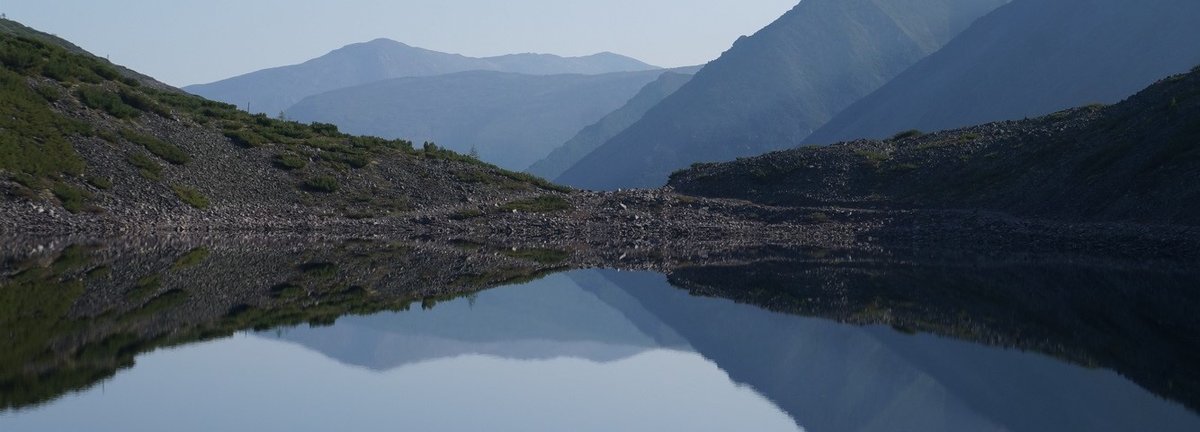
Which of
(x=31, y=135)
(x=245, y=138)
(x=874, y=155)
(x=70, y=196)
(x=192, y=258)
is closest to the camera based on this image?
(x=192, y=258)

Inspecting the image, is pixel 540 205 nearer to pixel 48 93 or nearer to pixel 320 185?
pixel 320 185

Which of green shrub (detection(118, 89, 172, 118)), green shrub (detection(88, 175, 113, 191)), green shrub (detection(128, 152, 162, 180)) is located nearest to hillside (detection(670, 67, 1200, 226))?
green shrub (detection(118, 89, 172, 118))

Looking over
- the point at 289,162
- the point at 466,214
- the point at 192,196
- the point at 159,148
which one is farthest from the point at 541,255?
the point at 159,148

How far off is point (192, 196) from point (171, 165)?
4725 millimetres

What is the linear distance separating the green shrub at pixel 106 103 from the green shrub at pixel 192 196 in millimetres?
11126

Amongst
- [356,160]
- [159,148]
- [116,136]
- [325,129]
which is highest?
[116,136]

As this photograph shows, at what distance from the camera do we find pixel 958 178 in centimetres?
7775

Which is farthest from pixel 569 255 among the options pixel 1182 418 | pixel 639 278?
pixel 1182 418

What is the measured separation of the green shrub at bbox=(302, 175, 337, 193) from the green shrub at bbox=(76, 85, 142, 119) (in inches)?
523

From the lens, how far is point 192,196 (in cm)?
6694

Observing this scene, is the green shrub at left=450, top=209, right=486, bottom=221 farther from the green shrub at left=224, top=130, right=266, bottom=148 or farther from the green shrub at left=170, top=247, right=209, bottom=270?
the green shrub at left=170, top=247, right=209, bottom=270

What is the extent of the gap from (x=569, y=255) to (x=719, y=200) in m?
27.1

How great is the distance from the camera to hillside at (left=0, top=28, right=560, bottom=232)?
61719mm

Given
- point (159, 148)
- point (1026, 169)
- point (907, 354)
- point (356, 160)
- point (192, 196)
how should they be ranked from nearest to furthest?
point (907, 354) → point (192, 196) → point (159, 148) → point (1026, 169) → point (356, 160)
